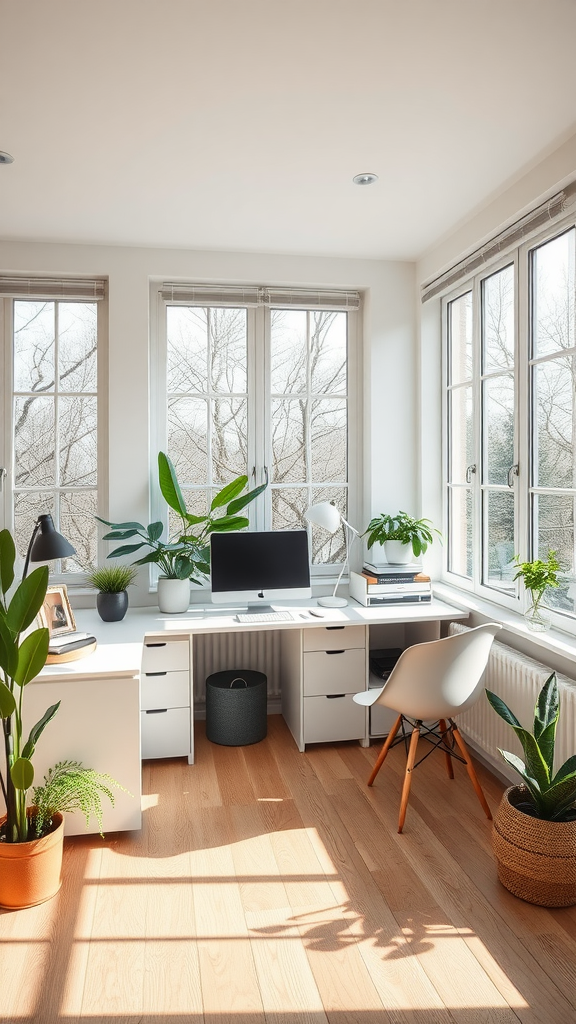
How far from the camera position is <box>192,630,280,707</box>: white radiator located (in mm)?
3971

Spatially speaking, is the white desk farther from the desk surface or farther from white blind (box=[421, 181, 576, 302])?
white blind (box=[421, 181, 576, 302])

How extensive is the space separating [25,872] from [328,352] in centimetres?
311

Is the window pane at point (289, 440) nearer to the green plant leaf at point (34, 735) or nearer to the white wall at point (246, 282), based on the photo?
the white wall at point (246, 282)

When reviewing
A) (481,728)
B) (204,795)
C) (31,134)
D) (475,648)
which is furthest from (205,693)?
(31,134)

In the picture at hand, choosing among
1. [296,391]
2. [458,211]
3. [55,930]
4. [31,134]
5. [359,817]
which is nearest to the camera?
[55,930]

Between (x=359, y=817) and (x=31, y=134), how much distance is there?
9.72 ft

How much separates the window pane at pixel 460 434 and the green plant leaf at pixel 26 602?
2369 mm

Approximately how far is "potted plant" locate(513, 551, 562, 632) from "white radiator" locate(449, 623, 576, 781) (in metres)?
0.16

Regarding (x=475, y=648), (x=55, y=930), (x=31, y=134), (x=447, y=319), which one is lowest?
(x=55, y=930)

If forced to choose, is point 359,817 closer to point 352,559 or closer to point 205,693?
point 205,693

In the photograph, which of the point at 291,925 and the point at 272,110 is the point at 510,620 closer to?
A: the point at 291,925

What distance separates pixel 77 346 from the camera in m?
3.90

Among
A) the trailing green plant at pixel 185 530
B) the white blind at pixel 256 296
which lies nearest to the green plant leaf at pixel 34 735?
the trailing green plant at pixel 185 530

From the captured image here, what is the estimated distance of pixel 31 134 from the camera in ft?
8.42
